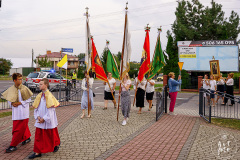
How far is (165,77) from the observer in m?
25.5

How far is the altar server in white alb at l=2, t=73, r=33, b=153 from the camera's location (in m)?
5.62

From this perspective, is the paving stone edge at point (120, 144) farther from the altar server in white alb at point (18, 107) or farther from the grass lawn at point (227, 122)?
the grass lawn at point (227, 122)

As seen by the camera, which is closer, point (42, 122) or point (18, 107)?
point (42, 122)

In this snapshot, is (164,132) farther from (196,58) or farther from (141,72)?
(196,58)

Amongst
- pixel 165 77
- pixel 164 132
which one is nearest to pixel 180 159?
pixel 164 132

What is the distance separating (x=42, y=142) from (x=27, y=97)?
1.28 m

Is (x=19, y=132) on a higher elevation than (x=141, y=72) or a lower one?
lower

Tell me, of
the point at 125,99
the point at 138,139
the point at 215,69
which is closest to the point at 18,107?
the point at 138,139

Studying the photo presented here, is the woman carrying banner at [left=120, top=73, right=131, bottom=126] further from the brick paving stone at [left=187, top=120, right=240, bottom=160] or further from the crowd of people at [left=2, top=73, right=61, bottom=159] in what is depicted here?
the crowd of people at [left=2, top=73, right=61, bottom=159]

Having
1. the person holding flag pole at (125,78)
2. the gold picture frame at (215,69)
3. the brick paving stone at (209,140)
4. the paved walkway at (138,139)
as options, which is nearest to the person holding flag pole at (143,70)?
the person holding flag pole at (125,78)

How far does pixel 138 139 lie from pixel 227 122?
4024 mm

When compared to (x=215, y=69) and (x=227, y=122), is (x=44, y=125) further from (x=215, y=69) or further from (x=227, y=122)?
(x=215, y=69)

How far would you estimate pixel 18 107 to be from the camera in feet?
18.9

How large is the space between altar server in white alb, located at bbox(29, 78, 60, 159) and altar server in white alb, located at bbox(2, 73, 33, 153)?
69cm
